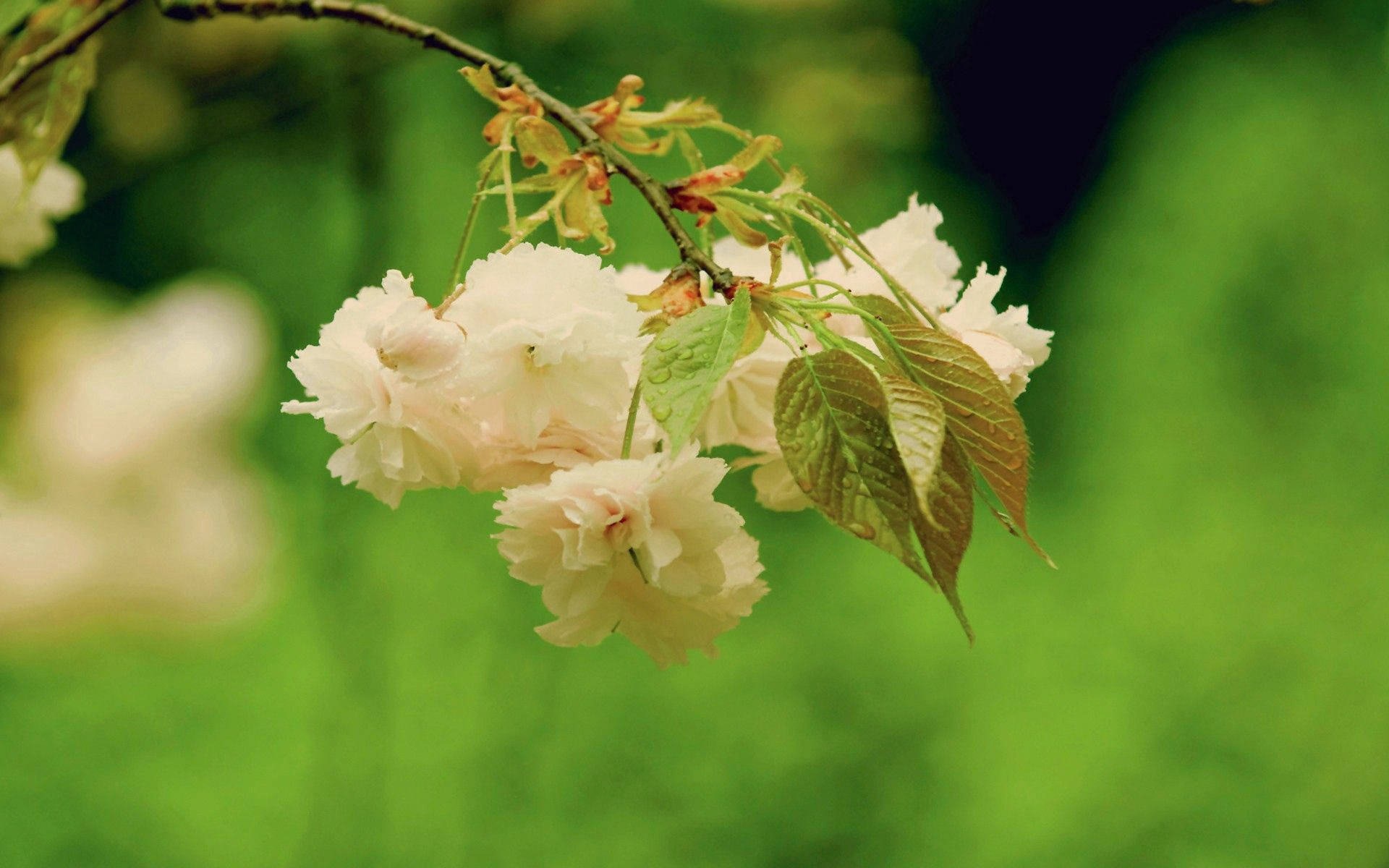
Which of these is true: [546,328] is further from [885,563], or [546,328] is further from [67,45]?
[885,563]

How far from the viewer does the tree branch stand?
32 cm

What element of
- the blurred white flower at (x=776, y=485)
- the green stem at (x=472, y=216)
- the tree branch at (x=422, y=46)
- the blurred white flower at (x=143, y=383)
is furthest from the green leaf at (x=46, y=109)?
the blurred white flower at (x=143, y=383)

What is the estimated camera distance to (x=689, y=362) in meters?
0.27

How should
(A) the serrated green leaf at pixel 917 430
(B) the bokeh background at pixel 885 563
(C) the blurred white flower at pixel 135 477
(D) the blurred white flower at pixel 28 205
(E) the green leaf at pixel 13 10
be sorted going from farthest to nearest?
(B) the bokeh background at pixel 885 563, (C) the blurred white flower at pixel 135 477, (D) the blurred white flower at pixel 28 205, (E) the green leaf at pixel 13 10, (A) the serrated green leaf at pixel 917 430

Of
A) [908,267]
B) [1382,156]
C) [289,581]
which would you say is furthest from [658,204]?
[1382,156]

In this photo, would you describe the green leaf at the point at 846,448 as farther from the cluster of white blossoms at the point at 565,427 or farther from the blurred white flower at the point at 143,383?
the blurred white flower at the point at 143,383

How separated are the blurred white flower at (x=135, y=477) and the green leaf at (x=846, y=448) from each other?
1350mm

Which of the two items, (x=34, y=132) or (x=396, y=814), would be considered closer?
(x=34, y=132)

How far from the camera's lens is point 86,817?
1.63 meters

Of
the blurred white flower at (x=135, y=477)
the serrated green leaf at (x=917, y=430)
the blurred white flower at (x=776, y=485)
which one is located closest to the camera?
the serrated green leaf at (x=917, y=430)

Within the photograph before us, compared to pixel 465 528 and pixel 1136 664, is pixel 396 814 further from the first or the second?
pixel 1136 664

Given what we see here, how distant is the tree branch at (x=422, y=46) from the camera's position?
12.4 inches

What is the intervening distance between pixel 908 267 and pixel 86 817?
1.70 meters

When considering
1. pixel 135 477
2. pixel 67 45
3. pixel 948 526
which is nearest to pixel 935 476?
pixel 948 526
